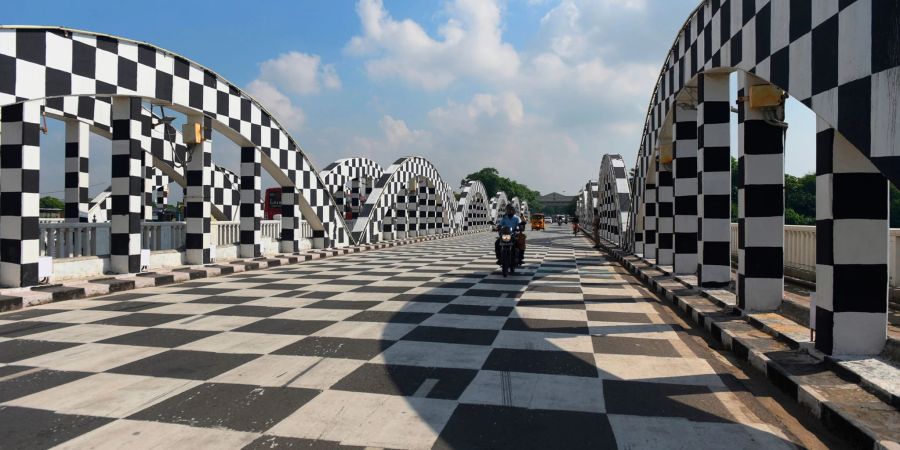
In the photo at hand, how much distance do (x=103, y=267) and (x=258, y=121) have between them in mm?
5076

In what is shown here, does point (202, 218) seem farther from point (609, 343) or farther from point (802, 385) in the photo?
point (802, 385)

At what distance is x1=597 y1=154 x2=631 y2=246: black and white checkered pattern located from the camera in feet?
57.0

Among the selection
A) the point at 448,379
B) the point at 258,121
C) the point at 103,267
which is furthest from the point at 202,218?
the point at 448,379

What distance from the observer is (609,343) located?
4574 mm

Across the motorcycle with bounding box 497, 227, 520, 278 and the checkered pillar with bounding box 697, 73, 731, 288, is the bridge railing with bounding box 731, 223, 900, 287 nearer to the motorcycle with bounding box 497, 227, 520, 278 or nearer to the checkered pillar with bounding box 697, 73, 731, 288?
the checkered pillar with bounding box 697, 73, 731, 288

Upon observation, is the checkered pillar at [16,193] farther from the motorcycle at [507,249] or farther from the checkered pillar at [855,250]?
the checkered pillar at [855,250]

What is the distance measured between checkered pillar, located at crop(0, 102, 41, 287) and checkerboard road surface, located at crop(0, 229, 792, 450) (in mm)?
1173

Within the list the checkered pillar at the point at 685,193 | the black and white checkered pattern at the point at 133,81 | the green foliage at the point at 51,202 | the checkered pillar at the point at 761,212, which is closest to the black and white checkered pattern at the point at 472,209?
the black and white checkered pattern at the point at 133,81

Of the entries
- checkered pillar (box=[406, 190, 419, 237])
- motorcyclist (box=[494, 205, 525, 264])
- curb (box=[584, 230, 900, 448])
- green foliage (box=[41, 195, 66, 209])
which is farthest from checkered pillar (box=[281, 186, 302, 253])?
green foliage (box=[41, 195, 66, 209])

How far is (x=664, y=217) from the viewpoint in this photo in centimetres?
1038

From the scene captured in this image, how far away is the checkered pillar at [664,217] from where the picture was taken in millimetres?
10281

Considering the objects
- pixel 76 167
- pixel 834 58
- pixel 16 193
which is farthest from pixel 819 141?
pixel 76 167

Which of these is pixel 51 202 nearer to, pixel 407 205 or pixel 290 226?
pixel 407 205

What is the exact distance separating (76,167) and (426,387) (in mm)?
12281
